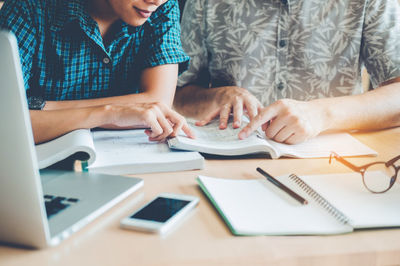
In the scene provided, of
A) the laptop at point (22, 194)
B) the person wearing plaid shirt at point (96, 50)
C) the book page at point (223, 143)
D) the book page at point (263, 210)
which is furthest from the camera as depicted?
the person wearing plaid shirt at point (96, 50)

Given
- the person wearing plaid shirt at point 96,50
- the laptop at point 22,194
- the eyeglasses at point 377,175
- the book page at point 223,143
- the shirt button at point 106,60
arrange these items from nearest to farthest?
1. the laptop at point 22,194
2. the eyeglasses at point 377,175
3. the book page at point 223,143
4. the person wearing plaid shirt at point 96,50
5. the shirt button at point 106,60

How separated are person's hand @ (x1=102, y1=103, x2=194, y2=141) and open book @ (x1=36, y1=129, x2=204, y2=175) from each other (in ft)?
0.10

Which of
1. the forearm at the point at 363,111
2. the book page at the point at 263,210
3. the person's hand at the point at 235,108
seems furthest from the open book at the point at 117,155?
the forearm at the point at 363,111

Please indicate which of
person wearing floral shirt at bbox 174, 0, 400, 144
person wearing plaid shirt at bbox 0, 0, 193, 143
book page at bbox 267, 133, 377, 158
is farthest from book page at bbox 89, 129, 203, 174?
person wearing floral shirt at bbox 174, 0, 400, 144

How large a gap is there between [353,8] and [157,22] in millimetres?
654

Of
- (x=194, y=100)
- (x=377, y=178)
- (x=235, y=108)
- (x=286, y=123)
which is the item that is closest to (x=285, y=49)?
(x=194, y=100)

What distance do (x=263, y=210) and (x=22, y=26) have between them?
89cm

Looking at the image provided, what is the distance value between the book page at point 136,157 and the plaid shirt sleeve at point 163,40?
0.40m

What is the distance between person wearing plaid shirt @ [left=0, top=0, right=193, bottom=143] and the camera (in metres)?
1.15

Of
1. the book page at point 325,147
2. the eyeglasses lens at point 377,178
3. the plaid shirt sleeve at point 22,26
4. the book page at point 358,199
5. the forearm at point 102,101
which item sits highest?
the plaid shirt sleeve at point 22,26

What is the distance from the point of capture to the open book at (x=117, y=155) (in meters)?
0.77

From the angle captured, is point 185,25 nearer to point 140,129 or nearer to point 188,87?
point 188,87

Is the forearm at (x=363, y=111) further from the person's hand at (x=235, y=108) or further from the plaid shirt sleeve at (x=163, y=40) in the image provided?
the plaid shirt sleeve at (x=163, y=40)

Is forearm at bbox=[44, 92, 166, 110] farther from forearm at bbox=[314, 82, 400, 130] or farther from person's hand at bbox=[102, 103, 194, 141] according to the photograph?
forearm at bbox=[314, 82, 400, 130]
